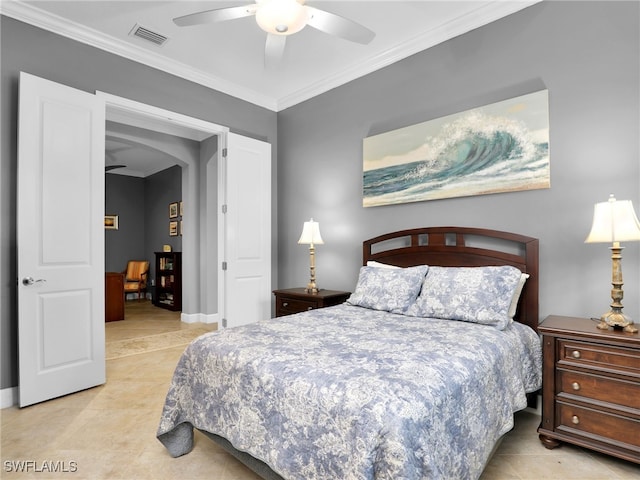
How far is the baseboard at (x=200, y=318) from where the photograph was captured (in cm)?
567

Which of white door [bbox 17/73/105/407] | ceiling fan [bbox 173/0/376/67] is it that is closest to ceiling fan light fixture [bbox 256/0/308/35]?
ceiling fan [bbox 173/0/376/67]

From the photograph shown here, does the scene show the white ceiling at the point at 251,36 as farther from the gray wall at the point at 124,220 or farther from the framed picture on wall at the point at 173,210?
the gray wall at the point at 124,220

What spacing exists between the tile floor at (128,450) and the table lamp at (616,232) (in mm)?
747

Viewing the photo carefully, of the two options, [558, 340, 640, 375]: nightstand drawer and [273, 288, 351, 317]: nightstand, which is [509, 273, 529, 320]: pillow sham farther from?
[273, 288, 351, 317]: nightstand

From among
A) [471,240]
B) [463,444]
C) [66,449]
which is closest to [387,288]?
[471,240]

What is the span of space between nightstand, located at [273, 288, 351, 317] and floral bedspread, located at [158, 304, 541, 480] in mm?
1173

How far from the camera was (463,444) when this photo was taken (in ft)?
4.60

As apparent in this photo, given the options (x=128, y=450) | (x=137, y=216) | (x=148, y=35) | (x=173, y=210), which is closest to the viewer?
(x=128, y=450)

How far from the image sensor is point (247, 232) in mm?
4250

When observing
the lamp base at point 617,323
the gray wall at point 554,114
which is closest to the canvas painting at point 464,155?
the gray wall at point 554,114

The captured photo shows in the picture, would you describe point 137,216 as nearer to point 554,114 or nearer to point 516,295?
point 516,295

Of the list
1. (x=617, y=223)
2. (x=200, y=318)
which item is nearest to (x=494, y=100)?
(x=617, y=223)

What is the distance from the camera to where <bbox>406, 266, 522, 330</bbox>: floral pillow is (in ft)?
7.41

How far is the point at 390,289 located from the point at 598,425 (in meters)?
1.41
